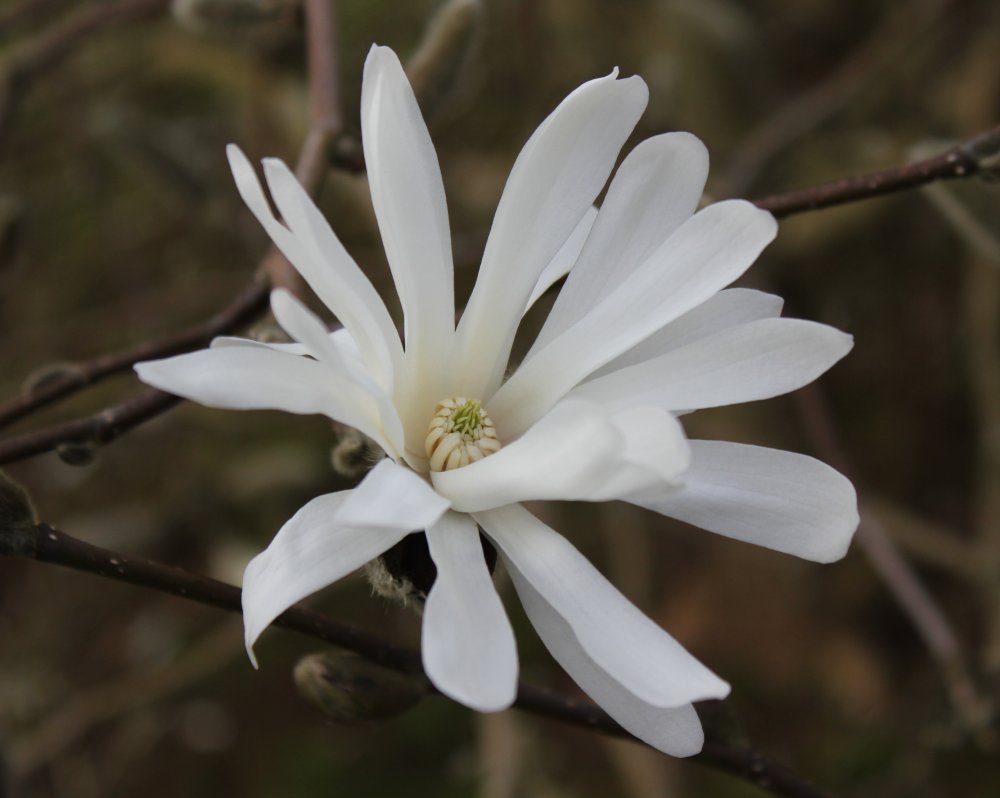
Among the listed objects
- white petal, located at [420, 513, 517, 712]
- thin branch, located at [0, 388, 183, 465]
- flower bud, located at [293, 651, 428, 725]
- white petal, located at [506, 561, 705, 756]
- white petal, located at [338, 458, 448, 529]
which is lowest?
flower bud, located at [293, 651, 428, 725]

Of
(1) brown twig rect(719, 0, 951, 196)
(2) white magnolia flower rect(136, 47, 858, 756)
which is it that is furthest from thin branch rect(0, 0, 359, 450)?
(1) brown twig rect(719, 0, 951, 196)

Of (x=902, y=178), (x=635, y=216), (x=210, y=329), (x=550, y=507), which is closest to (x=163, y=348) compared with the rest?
(x=210, y=329)

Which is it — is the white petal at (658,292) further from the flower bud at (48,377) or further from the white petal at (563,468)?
the flower bud at (48,377)

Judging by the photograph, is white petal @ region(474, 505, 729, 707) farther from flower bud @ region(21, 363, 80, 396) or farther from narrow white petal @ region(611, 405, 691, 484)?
flower bud @ region(21, 363, 80, 396)

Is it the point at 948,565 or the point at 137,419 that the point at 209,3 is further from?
the point at 948,565

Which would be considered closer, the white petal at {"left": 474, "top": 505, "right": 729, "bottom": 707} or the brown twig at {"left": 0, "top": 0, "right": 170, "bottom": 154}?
→ the white petal at {"left": 474, "top": 505, "right": 729, "bottom": 707}

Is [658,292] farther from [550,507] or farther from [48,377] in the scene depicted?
[550,507]

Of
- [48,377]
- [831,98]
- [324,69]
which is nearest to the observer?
[48,377]

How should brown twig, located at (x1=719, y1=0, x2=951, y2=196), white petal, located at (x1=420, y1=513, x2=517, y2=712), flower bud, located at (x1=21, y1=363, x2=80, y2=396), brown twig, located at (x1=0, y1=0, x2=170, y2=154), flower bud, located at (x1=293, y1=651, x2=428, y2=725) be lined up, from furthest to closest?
brown twig, located at (x1=719, y1=0, x2=951, y2=196), brown twig, located at (x1=0, y1=0, x2=170, y2=154), flower bud, located at (x1=21, y1=363, x2=80, y2=396), flower bud, located at (x1=293, y1=651, x2=428, y2=725), white petal, located at (x1=420, y1=513, x2=517, y2=712)
